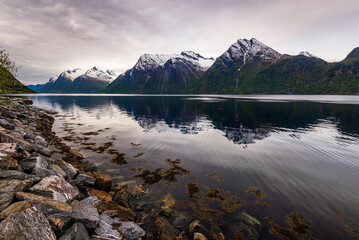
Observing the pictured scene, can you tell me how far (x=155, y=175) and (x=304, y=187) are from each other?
50.0 feet

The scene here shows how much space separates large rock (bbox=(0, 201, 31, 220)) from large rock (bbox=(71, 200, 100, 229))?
2304 millimetres

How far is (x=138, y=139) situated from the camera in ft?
107

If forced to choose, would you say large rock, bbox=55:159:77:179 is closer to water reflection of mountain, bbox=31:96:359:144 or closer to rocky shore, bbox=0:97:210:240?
rocky shore, bbox=0:97:210:240

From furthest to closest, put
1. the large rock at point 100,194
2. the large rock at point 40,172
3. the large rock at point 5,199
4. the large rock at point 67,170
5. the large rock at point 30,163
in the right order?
the large rock at point 67,170 → the large rock at point 100,194 → the large rock at point 30,163 → the large rock at point 40,172 → the large rock at point 5,199

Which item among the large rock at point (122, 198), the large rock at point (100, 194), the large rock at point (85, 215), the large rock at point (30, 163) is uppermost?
the large rock at point (30, 163)

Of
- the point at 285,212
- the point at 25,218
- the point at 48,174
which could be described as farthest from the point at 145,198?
the point at 285,212

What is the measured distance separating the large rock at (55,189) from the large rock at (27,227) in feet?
8.02

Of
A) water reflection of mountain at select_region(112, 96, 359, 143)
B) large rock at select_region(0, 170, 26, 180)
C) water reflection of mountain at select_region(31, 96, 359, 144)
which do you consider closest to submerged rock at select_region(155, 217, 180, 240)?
large rock at select_region(0, 170, 26, 180)

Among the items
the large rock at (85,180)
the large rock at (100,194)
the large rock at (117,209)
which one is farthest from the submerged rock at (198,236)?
the large rock at (85,180)

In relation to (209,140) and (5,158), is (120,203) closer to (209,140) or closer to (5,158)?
(5,158)

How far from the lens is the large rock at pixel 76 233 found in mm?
7750

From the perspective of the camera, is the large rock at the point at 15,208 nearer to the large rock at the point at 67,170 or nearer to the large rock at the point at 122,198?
the large rock at the point at 122,198

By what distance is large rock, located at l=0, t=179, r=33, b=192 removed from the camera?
8.37 meters

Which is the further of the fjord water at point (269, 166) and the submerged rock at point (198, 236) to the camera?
the fjord water at point (269, 166)
